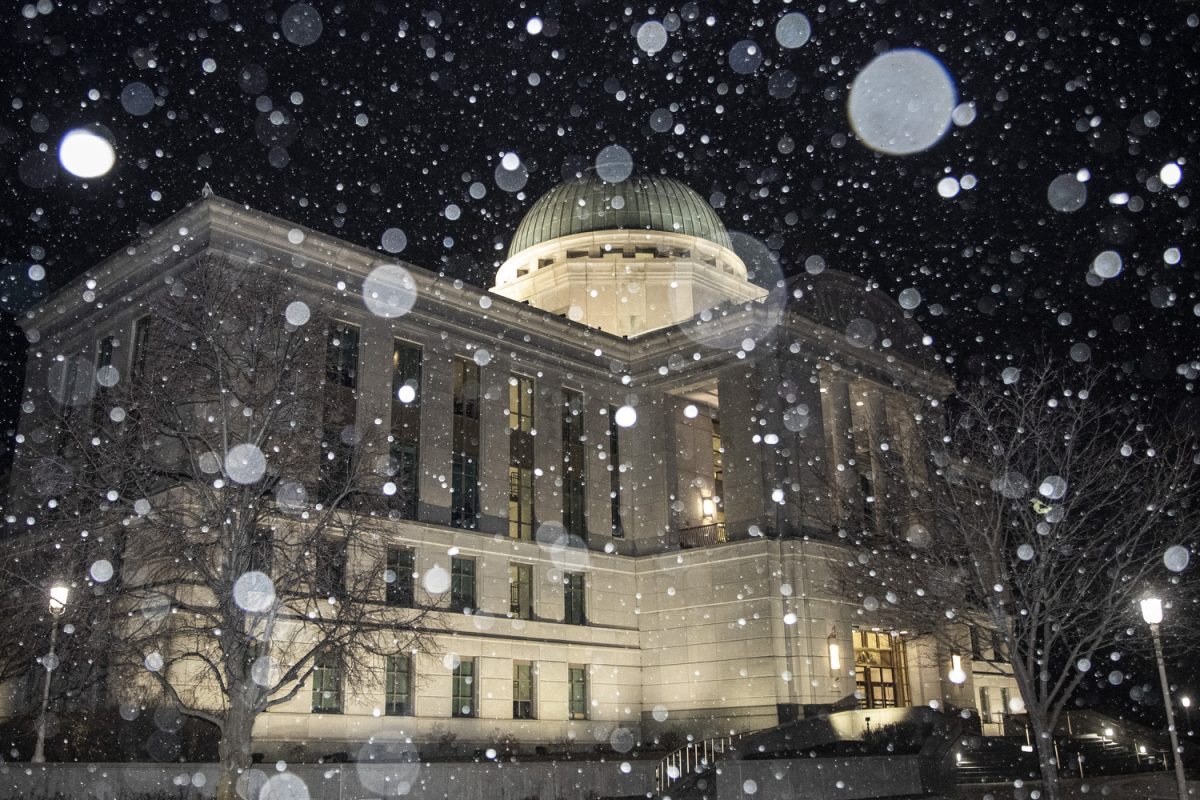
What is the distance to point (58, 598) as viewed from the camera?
2002 centimetres

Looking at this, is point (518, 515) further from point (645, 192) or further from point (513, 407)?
point (645, 192)

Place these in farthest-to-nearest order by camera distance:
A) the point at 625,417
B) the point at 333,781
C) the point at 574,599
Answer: the point at 625,417 < the point at 574,599 < the point at 333,781

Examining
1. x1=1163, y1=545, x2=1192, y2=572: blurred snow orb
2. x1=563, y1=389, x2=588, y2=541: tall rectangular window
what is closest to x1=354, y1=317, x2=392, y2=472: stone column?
x1=563, y1=389, x2=588, y2=541: tall rectangular window

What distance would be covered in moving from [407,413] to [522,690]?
10288mm

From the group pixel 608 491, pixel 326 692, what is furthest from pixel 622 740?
pixel 326 692

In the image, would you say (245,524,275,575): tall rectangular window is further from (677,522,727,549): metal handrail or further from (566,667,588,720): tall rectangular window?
(677,522,727,549): metal handrail

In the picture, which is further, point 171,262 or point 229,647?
point 171,262

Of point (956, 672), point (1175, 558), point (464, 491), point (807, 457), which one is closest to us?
point (1175, 558)

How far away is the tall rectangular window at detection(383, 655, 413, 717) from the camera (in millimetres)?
30953

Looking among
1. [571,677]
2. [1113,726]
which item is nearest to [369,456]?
[571,677]

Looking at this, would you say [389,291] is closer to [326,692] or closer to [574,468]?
[574,468]

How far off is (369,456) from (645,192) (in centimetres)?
3509

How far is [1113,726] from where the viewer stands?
4466 cm

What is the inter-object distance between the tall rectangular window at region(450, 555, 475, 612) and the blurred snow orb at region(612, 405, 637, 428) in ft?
32.7
